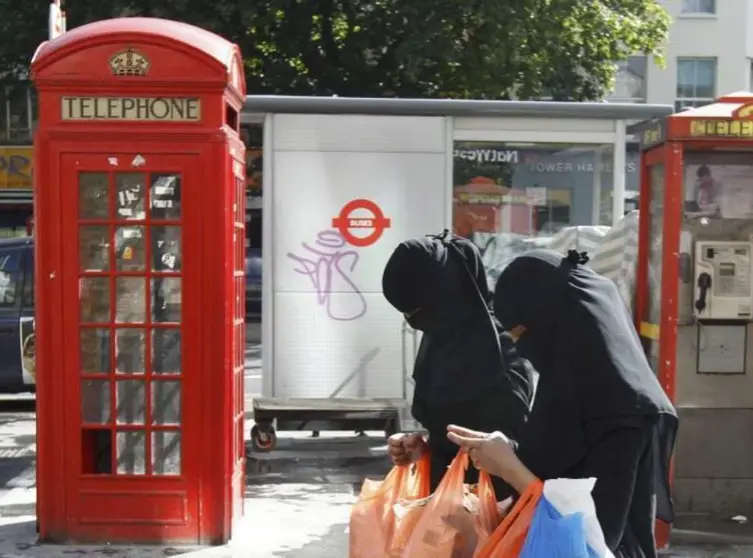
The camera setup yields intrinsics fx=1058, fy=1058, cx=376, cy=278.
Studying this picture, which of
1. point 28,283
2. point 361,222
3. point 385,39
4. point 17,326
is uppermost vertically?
point 385,39

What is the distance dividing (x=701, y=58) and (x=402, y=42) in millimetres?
16289


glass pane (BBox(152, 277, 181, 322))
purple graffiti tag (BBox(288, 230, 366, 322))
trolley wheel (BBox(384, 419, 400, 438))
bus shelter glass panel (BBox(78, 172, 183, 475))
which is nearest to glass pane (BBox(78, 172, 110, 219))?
bus shelter glass panel (BBox(78, 172, 183, 475))

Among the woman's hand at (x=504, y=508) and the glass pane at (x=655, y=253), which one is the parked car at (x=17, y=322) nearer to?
the glass pane at (x=655, y=253)

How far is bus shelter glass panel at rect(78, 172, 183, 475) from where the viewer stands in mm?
5480

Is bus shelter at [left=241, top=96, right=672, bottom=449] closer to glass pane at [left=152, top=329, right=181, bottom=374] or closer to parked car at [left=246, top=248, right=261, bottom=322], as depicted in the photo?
glass pane at [left=152, top=329, right=181, bottom=374]

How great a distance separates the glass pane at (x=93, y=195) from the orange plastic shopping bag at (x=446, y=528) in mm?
3169

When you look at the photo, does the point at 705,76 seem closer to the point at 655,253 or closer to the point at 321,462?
the point at 321,462

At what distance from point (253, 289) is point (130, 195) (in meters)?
15.6

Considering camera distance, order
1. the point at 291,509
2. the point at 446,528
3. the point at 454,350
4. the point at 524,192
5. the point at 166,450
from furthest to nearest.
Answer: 1. the point at 524,192
2. the point at 291,509
3. the point at 166,450
4. the point at 454,350
5. the point at 446,528

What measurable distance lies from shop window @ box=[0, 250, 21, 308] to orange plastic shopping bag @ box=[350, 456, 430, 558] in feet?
24.1

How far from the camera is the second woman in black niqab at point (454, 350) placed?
359cm

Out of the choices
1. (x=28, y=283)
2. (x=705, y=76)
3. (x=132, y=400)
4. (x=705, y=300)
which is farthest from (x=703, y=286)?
(x=705, y=76)

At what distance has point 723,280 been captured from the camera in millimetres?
6086

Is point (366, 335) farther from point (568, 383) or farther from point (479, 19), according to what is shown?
point (479, 19)
